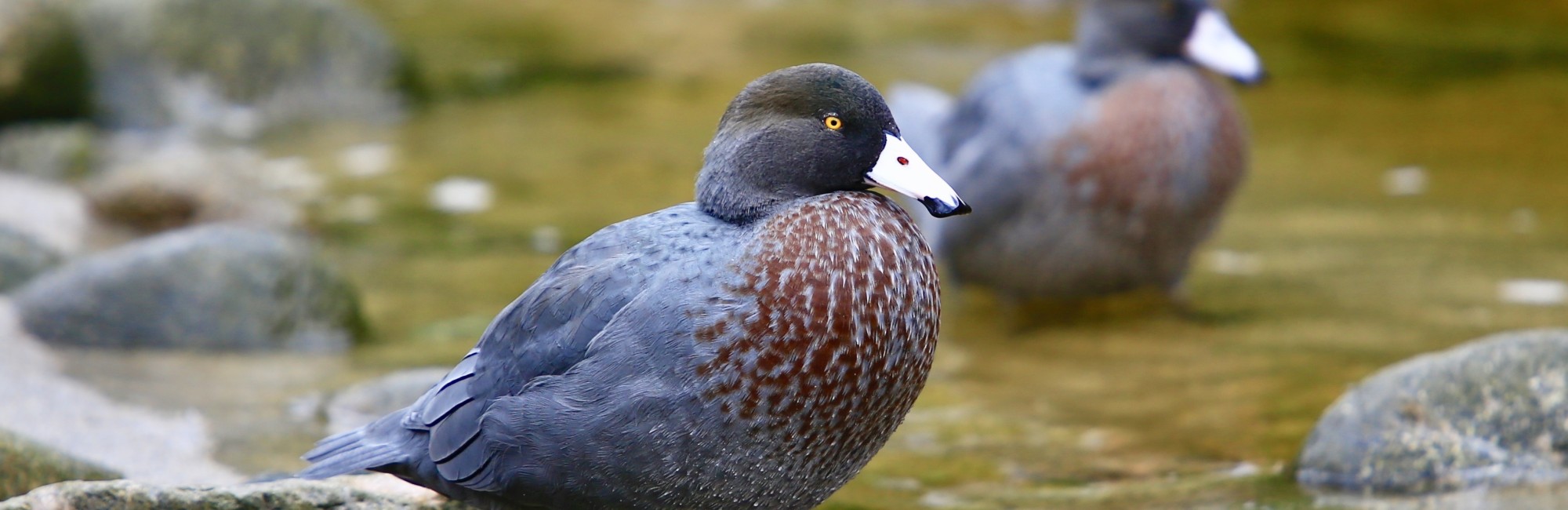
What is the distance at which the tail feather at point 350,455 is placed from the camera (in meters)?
3.24

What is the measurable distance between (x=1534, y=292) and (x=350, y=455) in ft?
15.2

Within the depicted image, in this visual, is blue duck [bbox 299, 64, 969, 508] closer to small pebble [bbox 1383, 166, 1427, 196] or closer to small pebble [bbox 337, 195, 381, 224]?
small pebble [bbox 337, 195, 381, 224]

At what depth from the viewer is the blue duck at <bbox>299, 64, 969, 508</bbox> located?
2.90 meters

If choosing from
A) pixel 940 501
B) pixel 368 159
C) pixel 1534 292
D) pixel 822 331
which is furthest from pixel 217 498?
pixel 368 159

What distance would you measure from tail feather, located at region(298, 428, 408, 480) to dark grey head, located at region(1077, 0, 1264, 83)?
3.61 metres

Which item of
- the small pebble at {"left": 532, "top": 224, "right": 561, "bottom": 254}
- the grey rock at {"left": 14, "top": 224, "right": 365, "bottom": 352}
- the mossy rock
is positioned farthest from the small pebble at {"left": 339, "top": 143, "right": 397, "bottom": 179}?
the grey rock at {"left": 14, "top": 224, "right": 365, "bottom": 352}

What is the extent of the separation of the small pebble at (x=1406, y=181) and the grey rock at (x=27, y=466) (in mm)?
6109

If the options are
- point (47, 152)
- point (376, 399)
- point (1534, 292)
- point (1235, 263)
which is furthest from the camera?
point (47, 152)

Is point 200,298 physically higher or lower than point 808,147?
higher

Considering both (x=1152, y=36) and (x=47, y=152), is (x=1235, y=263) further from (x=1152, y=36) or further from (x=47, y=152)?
(x=47, y=152)

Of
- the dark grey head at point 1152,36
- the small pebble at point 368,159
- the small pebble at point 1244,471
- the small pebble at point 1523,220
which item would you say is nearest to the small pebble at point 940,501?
the small pebble at point 1244,471

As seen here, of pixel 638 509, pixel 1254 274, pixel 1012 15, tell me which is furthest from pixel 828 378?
pixel 1012 15

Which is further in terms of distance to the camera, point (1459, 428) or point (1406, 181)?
point (1406, 181)

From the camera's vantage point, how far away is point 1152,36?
19.9 ft
